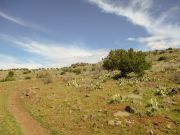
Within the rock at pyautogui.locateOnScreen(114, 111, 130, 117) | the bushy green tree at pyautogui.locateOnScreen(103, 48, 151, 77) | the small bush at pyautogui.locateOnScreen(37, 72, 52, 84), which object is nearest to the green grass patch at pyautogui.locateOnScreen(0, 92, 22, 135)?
the rock at pyautogui.locateOnScreen(114, 111, 130, 117)

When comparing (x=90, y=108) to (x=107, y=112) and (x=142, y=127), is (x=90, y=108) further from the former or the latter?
(x=142, y=127)

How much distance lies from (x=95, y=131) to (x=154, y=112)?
Answer: 5.27 m

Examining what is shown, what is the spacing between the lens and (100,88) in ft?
114

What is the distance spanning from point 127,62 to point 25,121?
73.2 ft

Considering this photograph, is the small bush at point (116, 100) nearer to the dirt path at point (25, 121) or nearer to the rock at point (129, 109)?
the rock at point (129, 109)

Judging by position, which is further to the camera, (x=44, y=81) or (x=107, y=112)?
(x=44, y=81)

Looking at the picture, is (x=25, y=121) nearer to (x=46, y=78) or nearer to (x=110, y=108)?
(x=110, y=108)

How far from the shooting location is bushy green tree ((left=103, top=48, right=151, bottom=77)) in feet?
139

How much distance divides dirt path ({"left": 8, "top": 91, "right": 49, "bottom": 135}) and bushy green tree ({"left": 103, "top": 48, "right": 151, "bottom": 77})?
686 inches

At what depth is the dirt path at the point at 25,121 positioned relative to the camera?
20916 millimetres

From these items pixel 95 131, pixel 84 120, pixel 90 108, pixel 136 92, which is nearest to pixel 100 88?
pixel 136 92

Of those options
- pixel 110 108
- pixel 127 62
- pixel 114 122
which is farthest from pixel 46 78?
pixel 114 122

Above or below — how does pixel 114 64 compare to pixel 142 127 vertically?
above

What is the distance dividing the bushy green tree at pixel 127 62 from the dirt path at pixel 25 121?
57.2ft
